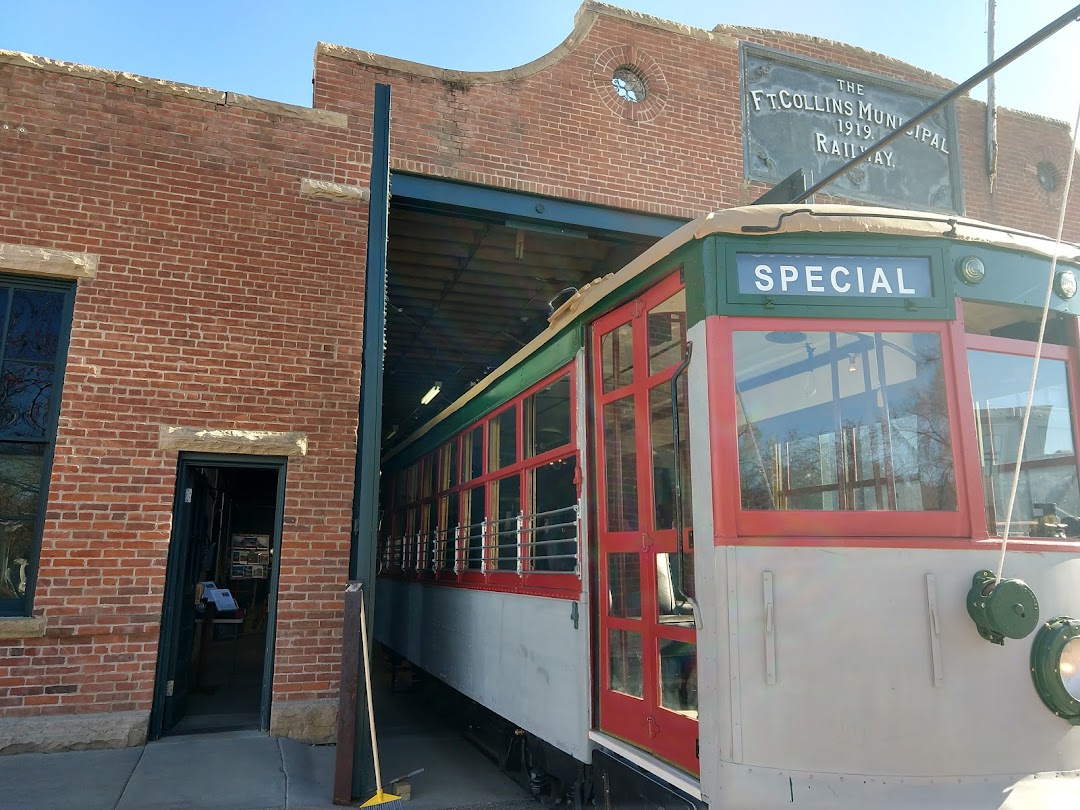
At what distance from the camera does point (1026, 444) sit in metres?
3.43

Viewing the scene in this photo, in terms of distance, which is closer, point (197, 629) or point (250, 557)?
point (197, 629)

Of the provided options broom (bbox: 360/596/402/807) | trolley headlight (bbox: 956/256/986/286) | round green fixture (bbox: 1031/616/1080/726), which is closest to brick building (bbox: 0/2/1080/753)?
broom (bbox: 360/596/402/807)

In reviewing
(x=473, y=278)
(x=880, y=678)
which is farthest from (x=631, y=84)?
(x=880, y=678)

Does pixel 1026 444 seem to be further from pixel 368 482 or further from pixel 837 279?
pixel 368 482

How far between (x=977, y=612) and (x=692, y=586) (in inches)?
40.9

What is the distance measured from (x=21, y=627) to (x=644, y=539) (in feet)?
14.8

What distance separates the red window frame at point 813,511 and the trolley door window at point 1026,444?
11cm

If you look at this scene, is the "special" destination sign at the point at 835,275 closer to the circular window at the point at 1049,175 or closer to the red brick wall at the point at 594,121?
the red brick wall at the point at 594,121

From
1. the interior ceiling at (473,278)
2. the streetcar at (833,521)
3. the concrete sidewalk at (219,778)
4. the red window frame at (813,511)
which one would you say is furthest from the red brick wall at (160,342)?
the red window frame at (813,511)

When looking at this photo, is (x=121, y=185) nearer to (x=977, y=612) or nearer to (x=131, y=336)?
(x=131, y=336)

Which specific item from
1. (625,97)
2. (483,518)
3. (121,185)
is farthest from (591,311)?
(625,97)

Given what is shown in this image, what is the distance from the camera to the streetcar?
2.96 metres

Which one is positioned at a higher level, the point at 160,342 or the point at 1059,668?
the point at 160,342

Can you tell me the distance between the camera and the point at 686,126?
8641 mm
